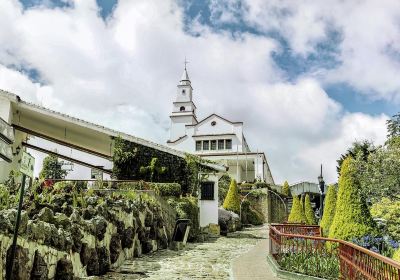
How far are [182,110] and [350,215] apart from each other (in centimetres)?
5497

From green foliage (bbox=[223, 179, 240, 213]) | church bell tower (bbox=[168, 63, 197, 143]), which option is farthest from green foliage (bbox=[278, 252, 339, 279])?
church bell tower (bbox=[168, 63, 197, 143])

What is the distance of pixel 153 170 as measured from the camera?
82.5ft

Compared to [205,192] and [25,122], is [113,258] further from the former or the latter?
[25,122]

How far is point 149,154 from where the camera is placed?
2567cm

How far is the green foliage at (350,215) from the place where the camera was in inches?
489

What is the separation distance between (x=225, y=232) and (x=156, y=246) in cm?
935

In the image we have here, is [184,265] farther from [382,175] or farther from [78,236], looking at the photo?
[382,175]

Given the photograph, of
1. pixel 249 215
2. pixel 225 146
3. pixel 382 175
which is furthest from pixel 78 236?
pixel 225 146

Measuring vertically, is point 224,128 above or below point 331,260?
above

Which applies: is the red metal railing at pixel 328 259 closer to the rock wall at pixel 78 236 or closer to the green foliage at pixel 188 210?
the rock wall at pixel 78 236

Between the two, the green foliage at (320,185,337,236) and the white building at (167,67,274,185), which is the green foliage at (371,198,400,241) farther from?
the white building at (167,67,274,185)

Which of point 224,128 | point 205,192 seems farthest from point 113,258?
point 224,128

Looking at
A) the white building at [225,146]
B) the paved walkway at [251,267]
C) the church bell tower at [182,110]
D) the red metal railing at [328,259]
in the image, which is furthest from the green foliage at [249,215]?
the church bell tower at [182,110]

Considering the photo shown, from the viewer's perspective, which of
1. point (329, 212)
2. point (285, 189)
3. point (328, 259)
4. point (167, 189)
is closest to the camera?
point (328, 259)
